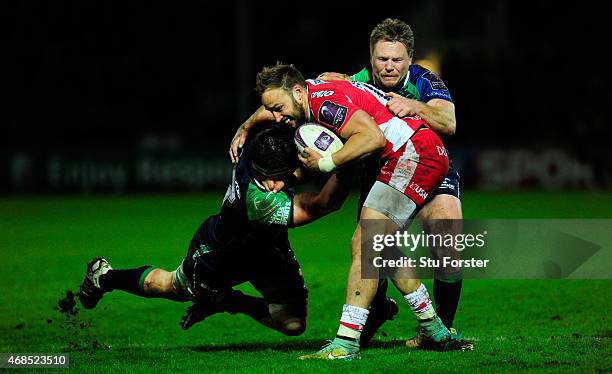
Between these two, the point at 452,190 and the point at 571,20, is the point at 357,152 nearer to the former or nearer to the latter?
the point at 452,190

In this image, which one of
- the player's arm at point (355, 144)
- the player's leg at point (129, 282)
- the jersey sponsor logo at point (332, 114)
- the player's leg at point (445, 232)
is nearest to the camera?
the player's arm at point (355, 144)

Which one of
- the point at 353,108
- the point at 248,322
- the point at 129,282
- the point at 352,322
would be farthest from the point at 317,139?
the point at 248,322

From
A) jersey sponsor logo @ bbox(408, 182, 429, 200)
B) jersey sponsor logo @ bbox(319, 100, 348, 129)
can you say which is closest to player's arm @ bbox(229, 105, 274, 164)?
jersey sponsor logo @ bbox(319, 100, 348, 129)

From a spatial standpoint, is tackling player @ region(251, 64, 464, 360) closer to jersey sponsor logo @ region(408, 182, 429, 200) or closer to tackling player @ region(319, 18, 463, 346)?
jersey sponsor logo @ region(408, 182, 429, 200)

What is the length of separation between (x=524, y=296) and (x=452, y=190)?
3.16 m

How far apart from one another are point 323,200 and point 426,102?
1.18 metres

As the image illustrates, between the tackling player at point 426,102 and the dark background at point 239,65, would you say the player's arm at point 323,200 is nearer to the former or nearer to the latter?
the tackling player at point 426,102

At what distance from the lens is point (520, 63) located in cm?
3044

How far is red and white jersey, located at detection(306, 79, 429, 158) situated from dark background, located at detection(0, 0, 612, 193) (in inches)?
849

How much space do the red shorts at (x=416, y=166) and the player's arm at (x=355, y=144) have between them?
0.37 metres

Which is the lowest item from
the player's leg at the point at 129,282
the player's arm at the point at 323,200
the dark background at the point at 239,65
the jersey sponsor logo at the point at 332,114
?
the player's leg at the point at 129,282

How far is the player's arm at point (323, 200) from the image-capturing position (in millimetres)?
6570

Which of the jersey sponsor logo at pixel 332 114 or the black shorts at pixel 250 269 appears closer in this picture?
the jersey sponsor logo at pixel 332 114

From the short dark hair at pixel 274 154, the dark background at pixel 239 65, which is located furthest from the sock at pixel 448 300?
the dark background at pixel 239 65
